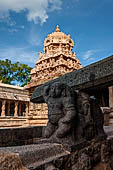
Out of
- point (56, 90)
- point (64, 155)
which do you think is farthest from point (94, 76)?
point (64, 155)

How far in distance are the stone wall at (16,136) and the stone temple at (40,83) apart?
5581mm

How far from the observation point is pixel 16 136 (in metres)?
3.24

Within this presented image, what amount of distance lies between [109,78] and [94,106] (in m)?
0.64

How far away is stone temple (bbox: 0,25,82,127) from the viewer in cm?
1009

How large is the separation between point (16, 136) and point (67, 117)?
174 cm

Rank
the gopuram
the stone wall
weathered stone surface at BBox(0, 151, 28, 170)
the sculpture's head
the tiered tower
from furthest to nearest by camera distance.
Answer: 1. the tiered tower
2. the gopuram
3. the stone wall
4. the sculpture's head
5. weathered stone surface at BBox(0, 151, 28, 170)

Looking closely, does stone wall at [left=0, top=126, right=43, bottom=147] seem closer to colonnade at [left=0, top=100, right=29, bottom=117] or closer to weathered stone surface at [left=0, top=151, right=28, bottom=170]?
weathered stone surface at [left=0, top=151, right=28, bottom=170]

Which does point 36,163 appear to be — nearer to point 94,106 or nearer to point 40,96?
point 94,106

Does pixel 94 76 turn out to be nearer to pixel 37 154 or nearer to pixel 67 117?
pixel 67 117

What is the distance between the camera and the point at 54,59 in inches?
871

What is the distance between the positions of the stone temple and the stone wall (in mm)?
5581

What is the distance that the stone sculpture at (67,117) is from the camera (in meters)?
2.12

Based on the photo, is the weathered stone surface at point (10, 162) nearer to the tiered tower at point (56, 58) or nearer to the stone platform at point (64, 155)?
the stone platform at point (64, 155)

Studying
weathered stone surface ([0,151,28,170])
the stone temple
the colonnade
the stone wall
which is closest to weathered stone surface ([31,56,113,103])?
the stone wall
